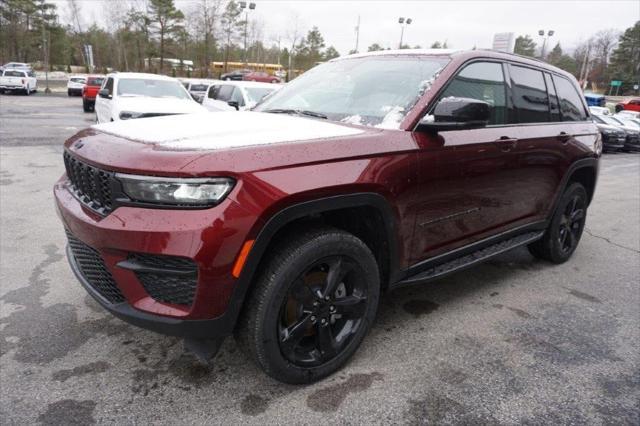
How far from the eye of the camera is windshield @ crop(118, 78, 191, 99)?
10.6 m

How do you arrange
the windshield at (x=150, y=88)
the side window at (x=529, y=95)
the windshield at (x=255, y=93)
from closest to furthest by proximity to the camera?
the side window at (x=529, y=95) → the windshield at (x=150, y=88) → the windshield at (x=255, y=93)

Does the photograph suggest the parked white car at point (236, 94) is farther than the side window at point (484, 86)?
Yes

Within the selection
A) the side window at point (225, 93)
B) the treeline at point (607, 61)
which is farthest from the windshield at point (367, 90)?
the treeline at point (607, 61)

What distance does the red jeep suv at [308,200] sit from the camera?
1917mm

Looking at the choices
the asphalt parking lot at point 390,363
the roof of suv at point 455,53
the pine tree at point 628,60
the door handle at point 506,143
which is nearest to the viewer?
the asphalt parking lot at point 390,363

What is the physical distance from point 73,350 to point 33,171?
6000 mm

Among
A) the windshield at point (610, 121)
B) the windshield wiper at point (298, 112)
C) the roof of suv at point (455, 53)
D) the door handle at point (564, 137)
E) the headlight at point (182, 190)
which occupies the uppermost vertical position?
the roof of suv at point (455, 53)

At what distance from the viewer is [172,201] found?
74.9 inches

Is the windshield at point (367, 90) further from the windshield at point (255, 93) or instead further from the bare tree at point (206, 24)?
the bare tree at point (206, 24)

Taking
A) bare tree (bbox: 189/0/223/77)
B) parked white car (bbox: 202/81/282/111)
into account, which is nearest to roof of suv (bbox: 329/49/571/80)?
parked white car (bbox: 202/81/282/111)

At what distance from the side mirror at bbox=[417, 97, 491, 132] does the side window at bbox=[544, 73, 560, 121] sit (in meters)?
1.61

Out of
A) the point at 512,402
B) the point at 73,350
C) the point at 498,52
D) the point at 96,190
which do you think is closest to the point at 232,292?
the point at 96,190

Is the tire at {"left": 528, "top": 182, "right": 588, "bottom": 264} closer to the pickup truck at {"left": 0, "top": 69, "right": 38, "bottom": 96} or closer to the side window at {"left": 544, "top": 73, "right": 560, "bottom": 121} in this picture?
the side window at {"left": 544, "top": 73, "right": 560, "bottom": 121}

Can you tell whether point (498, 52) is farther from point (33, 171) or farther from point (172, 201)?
point (33, 171)
